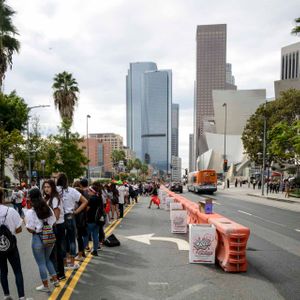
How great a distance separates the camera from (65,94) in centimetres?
3762

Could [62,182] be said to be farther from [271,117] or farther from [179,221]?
[271,117]

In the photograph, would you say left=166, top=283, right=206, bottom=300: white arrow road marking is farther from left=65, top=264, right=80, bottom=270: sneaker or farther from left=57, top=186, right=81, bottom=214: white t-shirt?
left=57, top=186, right=81, bottom=214: white t-shirt

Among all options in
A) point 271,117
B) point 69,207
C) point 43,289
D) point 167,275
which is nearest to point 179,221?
point 167,275

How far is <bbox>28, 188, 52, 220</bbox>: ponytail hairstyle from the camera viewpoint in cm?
527

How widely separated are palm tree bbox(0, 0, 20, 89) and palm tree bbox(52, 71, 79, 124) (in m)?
11.0

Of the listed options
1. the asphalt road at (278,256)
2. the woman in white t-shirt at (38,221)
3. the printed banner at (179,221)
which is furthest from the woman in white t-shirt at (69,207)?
the printed banner at (179,221)

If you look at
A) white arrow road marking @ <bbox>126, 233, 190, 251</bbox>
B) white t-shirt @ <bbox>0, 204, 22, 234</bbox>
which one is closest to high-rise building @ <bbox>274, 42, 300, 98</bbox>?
white arrow road marking @ <bbox>126, 233, 190, 251</bbox>

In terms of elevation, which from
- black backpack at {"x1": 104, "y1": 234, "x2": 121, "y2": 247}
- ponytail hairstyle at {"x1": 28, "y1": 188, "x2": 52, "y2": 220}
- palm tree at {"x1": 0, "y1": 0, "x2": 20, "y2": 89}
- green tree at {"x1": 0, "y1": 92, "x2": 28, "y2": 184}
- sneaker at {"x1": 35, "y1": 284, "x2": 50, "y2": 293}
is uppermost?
palm tree at {"x1": 0, "y1": 0, "x2": 20, "y2": 89}

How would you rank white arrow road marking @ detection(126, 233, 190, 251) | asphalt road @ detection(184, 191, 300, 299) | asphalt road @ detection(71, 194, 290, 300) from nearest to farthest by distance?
asphalt road @ detection(71, 194, 290, 300) < asphalt road @ detection(184, 191, 300, 299) < white arrow road marking @ detection(126, 233, 190, 251)

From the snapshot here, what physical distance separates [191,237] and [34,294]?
11.2ft

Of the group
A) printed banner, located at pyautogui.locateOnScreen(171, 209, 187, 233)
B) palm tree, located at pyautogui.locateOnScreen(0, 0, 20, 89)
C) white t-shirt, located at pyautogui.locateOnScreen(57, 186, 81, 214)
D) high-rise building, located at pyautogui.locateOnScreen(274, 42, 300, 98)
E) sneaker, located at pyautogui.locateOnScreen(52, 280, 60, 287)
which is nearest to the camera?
sneaker, located at pyautogui.locateOnScreen(52, 280, 60, 287)

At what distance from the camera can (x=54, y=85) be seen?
37.9m

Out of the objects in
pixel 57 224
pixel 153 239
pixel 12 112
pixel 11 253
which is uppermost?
pixel 12 112

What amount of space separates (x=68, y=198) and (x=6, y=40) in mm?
23298
